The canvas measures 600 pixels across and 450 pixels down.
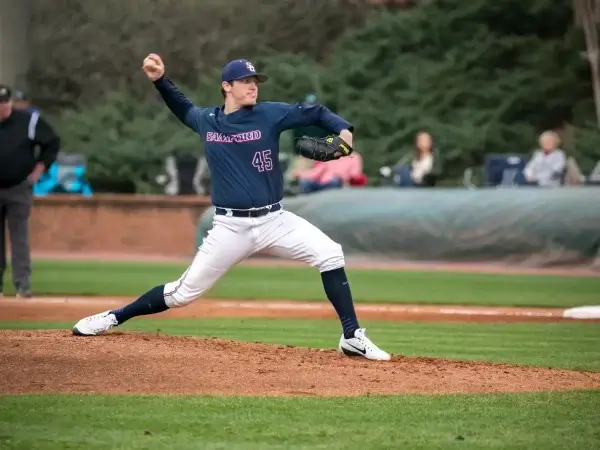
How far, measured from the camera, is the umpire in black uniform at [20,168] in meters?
14.2

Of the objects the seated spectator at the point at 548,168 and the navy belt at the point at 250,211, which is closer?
the navy belt at the point at 250,211

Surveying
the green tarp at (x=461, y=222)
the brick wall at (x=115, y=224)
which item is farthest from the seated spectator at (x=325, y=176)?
the brick wall at (x=115, y=224)

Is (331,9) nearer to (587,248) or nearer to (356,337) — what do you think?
(587,248)

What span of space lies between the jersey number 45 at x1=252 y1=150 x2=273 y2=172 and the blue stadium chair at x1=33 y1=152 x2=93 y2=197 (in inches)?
673

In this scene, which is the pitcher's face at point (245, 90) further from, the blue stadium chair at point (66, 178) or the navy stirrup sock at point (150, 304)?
the blue stadium chair at point (66, 178)

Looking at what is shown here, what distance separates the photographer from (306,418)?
22.4ft

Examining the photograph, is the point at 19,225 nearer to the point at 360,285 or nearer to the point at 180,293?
the point at 360,285

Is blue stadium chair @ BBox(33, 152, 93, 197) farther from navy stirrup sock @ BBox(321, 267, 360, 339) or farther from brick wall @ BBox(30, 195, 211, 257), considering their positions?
navy stirrup sock @ BBox(321, 267, 360, 339)

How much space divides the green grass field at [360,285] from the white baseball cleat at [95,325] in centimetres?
592

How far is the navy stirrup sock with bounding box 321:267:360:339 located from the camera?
9094mm

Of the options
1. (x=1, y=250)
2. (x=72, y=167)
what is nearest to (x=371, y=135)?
(x=72, y=167)

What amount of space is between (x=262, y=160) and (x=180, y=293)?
1.15m

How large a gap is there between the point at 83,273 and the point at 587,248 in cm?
754

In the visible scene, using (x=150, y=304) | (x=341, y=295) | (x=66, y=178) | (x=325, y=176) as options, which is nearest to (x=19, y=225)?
(x=150, y=304)
